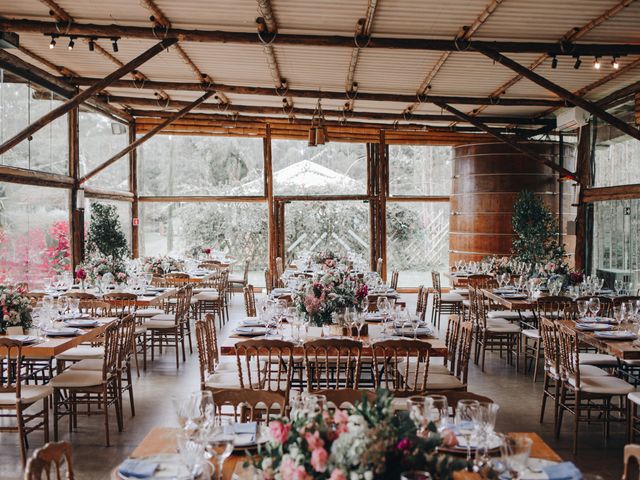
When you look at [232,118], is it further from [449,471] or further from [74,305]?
[449,471]

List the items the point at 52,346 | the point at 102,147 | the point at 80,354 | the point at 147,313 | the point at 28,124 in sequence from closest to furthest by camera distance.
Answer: the point at 52,346
the point at 80,354
the point at 147,313
the point at 28,124
the point at 102,147

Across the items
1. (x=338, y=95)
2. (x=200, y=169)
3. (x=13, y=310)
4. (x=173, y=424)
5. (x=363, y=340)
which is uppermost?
(x=338, y=95)

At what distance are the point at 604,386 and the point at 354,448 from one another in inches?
160

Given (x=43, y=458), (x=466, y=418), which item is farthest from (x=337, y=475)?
(x=43, y=458)

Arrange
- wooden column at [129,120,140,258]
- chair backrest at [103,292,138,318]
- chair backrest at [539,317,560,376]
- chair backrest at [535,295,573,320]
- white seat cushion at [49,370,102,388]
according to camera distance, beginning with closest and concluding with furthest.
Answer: white seat cushion at [49,370,102,388]
chair backrest at [539,317,560,376]
chair backrest at [535,295,573,320]
chair backrest at [103,292,138,318]
wooden column at [129,120,140,258]

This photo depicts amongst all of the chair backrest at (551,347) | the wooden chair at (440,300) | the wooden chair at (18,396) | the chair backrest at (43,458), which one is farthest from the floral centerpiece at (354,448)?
the wooden chair at (440,300)

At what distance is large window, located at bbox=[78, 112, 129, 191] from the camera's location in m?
12.3

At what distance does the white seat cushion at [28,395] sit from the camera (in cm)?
481

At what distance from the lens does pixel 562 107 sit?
1219 cm

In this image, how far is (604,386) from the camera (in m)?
5.25

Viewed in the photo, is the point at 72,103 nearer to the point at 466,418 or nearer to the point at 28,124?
the point at 28,124

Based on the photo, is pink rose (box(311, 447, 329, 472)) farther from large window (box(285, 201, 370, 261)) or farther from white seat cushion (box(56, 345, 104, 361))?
large window (box(285, 201, 370, 261))

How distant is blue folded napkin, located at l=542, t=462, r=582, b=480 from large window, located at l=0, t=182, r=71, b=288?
28.5 ft

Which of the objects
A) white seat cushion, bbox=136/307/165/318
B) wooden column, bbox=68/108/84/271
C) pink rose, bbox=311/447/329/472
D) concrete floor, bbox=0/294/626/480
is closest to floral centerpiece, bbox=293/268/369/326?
concrete floor, bbox=0/294/626/480
